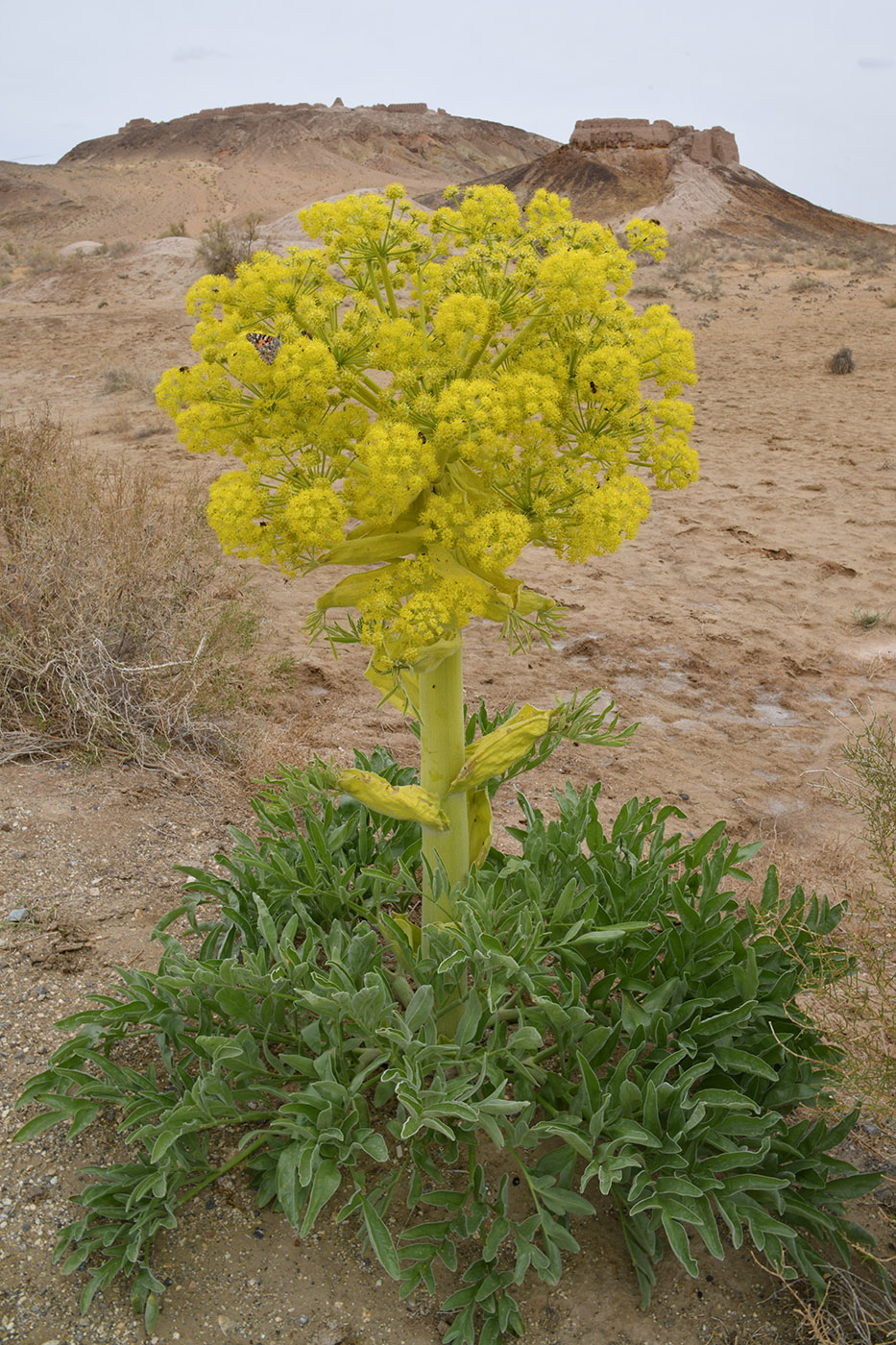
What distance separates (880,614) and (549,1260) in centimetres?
492

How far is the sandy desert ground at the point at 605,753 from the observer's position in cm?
180

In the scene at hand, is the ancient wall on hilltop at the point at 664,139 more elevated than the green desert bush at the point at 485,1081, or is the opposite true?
the ancient wall on hilltop at the point at 664,139

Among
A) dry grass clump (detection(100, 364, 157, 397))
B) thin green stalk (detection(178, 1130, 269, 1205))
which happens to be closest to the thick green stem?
thin green stalk (detection(178, 1130, 269, 1205))

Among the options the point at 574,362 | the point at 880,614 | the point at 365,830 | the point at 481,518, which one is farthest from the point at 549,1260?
the point at 880,614

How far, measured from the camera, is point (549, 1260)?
5.75 ft

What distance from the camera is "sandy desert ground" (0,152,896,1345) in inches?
70.9

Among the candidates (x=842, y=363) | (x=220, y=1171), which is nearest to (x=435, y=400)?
(x=220, y=1171)

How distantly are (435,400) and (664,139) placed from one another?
34912 millimetres

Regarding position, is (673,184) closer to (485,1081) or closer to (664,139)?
(664,139)

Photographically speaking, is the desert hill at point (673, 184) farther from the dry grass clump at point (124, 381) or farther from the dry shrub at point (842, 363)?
the dry grass clump at point (124, 381)

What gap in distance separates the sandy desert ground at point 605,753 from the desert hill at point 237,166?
28.5 metres

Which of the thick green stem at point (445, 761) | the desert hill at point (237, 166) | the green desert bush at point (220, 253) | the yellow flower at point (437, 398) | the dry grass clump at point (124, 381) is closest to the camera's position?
the yellow flower at point (437, 398)

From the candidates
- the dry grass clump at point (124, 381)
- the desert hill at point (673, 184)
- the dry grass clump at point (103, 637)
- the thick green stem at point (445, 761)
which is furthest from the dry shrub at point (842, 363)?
the desert hill at point (673, 184)

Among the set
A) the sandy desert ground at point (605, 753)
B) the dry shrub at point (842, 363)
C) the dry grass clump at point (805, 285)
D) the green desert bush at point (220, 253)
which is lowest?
the sandy desert ground at point (605, 753)
